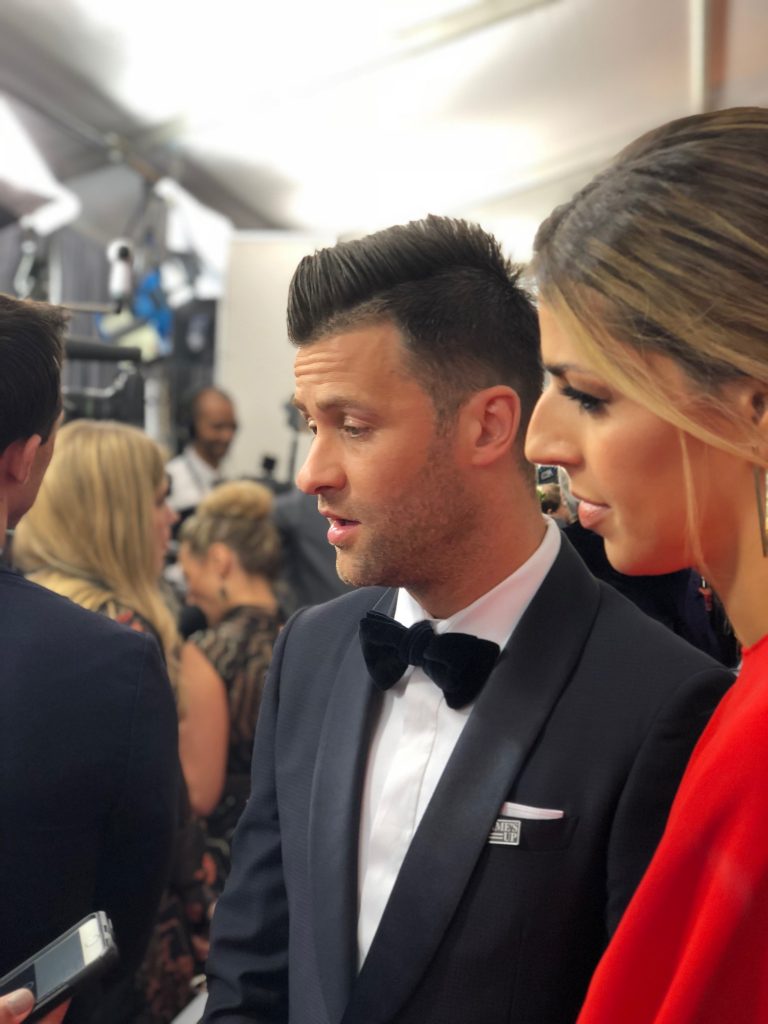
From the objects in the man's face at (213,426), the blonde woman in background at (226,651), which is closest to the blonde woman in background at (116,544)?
the blonde woman in background at (226,651)

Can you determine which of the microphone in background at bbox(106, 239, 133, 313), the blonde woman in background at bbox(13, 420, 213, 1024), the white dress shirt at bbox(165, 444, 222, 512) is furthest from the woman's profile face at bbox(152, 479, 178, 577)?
the white dress shirt at bbox(165, 444, 222, 512)

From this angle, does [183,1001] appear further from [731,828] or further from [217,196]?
[217,196]

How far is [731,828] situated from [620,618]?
458mm

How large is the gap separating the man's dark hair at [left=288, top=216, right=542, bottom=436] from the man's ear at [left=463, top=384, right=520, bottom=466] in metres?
0.02

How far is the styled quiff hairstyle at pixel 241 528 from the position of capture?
314 centimetres

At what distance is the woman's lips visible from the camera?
104 cm

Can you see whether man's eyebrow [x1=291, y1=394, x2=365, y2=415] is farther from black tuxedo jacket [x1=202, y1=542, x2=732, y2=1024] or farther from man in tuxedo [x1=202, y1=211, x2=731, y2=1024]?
black tuxedo jacket [x1=202, y1=542, x2=732, y2=1024]

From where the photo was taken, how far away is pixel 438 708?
4.38 feet

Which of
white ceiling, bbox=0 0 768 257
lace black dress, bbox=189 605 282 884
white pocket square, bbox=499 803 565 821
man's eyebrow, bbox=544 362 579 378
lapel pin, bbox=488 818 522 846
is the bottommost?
lace black dress, bbox=189 605 282 884

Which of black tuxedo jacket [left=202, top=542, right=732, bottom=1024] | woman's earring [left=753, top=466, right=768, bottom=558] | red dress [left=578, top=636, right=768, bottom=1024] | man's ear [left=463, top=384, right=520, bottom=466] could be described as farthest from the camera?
man's ear [left=463, top=384, right=520, bottom=466]

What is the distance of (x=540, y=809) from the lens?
3.94 feet

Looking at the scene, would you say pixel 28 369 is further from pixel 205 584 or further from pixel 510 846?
pixel 205 584

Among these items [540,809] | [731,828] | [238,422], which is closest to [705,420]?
[731,828]

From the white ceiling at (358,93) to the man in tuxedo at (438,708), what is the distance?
337cm
